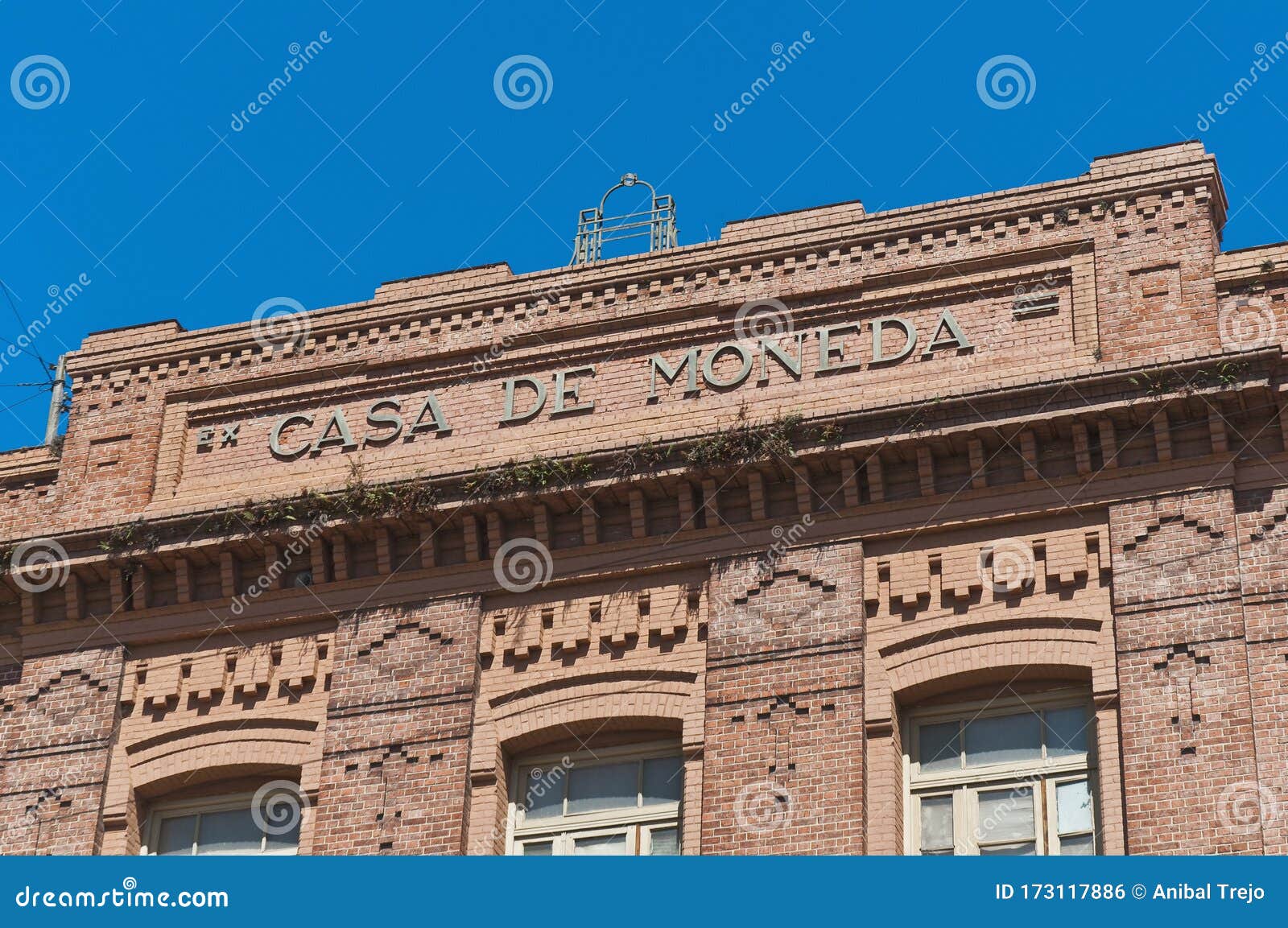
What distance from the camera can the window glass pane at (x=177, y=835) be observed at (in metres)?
23.7

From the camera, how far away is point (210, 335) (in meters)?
26.5

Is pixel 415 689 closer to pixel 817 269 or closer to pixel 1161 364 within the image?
pixel 817 269

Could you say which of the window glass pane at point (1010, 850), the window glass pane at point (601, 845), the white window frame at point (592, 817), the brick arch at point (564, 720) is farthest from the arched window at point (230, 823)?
the window glass pane at point (1010, 850)

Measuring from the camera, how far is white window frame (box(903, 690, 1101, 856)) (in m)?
21.0

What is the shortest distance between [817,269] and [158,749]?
7919 millimetres

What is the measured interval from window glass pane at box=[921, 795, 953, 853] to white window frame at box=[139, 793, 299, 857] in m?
6.48

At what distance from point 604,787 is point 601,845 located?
59 cm

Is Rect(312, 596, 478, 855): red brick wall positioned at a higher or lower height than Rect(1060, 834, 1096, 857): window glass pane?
higher

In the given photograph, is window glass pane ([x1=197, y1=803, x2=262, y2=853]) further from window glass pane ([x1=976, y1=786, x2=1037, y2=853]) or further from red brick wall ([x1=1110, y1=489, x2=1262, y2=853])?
red brick wall ([x1=1110, y1=489, x2=1262, y2=853])

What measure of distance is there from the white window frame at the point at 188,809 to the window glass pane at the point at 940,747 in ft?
21.1

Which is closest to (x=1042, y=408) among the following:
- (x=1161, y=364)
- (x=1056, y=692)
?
(x=1161, y=364)

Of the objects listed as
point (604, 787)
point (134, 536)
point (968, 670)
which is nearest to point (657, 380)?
point (604, 787)

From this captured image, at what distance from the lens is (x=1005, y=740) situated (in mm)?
21641

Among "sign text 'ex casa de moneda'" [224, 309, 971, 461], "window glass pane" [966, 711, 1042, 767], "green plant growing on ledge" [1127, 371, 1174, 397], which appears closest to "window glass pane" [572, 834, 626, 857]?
"window glass pane" [966, 711, 1042, 767]
